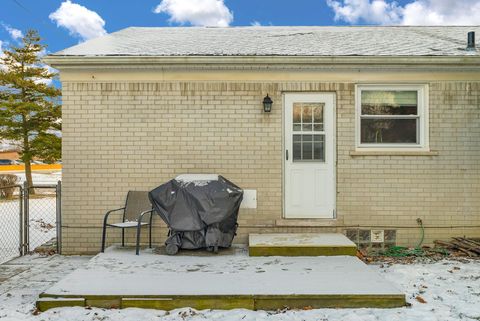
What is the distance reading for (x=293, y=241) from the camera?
598 cm

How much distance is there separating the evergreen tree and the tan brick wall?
44.8ft

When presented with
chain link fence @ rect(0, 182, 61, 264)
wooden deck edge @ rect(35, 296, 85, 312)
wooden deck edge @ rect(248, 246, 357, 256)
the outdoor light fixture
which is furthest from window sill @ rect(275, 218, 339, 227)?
chain link fence @ rect(0, 182, 61, 264)

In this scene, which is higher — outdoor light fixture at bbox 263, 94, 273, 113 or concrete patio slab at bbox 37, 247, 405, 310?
outdoor light fixture at bbox 263, 94, 273, 113

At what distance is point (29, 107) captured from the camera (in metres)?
18.4

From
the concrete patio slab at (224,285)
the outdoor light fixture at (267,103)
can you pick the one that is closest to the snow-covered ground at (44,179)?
the outdoor light fixture at (267,103)

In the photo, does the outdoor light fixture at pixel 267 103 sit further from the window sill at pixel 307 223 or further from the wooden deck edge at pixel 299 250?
the wooden deck edge at pixel 299 250

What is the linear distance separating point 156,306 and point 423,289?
3138mm

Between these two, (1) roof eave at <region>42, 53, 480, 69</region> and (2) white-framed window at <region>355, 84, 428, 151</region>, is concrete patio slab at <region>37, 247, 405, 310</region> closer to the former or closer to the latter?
(2) white-framed window at <region>355, 84, 428, 151</region>

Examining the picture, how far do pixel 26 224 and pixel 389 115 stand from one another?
6448 mm

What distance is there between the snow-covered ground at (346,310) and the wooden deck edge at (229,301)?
0.21ft

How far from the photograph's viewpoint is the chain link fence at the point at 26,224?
270 inches

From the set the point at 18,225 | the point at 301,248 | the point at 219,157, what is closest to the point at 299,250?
the point at 301,248

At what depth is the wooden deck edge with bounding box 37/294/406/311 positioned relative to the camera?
4203 mm

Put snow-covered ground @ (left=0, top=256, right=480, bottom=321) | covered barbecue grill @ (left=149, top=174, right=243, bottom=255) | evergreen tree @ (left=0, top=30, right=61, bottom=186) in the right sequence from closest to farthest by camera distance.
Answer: snow-covered ground @ (left=0, top=256, right=480, bottom=321), covered barbecue grill @ (left=149, top=174, right=243, bottom=255), evergreen tree @ (left=0, top=30, right=61, bottom=186)
